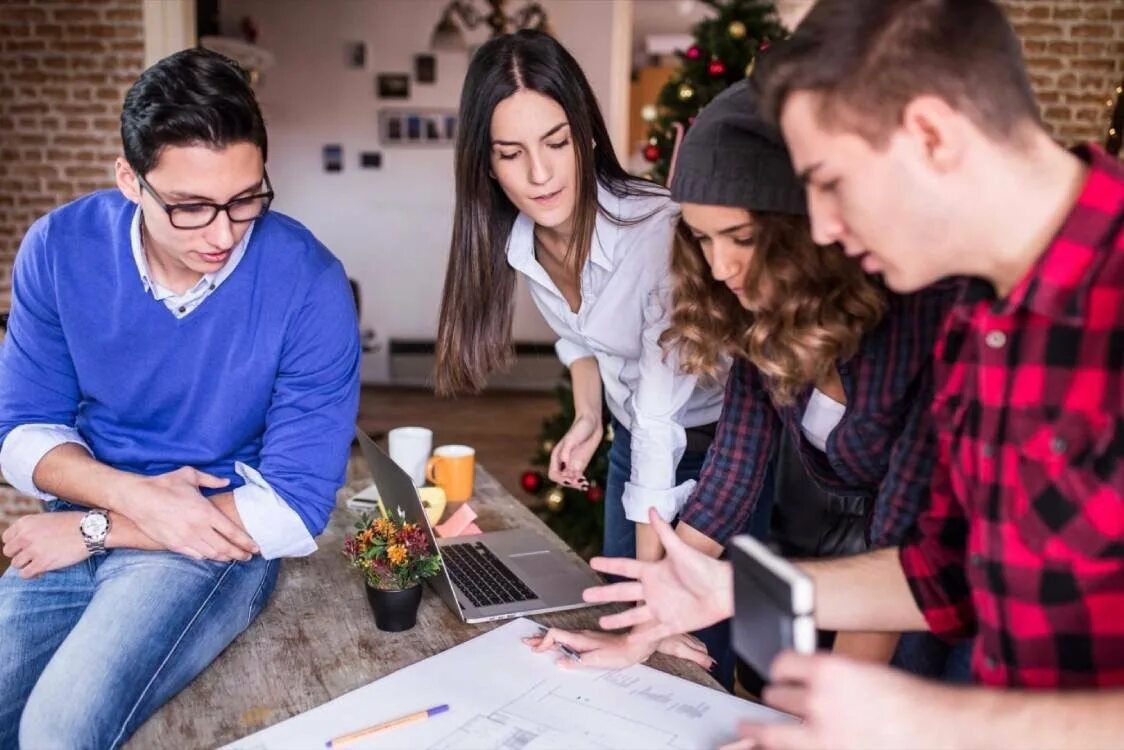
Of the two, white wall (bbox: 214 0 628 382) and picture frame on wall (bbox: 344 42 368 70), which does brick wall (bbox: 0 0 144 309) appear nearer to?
white wall (bbox: 214 0 628 382)

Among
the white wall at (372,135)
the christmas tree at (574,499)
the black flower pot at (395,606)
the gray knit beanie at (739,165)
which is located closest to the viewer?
the gray knit beanie at (739,165)

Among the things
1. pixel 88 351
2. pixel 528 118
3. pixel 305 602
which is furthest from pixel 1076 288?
pixel 88 351

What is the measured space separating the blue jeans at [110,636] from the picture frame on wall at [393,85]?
20.5 ft

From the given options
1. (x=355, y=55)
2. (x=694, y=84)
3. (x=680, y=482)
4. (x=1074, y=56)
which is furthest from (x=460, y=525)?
(x=355, y=55)

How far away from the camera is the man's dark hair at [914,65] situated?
2.85ft

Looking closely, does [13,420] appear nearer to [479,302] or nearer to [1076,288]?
[479,302]

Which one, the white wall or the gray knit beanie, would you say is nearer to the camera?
the gray knit beanie

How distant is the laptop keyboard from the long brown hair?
13.7 inches

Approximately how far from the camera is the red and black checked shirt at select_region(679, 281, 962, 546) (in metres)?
1.24

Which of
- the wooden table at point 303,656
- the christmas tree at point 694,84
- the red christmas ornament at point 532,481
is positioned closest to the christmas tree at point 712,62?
the christmas tree at point 694,84

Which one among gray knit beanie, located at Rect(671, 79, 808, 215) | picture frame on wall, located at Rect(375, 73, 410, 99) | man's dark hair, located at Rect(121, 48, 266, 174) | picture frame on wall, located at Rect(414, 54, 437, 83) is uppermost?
picture frame on wall, located at Rect(414, 54, 437, 83)

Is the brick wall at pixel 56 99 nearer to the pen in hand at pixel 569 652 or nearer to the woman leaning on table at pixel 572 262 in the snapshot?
the woman leaning on table at pixel 572 262

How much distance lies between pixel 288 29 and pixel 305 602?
6492 mm

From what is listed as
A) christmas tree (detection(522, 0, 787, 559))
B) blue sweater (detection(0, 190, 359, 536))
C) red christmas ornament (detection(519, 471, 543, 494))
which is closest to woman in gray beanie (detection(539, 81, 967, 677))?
blue sweater (detection(0, 190, 359, 536))
